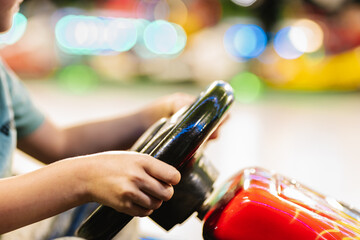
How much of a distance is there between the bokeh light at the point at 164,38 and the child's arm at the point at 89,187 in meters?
4.51

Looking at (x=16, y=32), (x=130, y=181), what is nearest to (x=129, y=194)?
(x=130, y=181)

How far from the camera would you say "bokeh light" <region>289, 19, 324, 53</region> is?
4566 millimetres

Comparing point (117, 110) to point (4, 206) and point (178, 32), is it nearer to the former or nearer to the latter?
point (178, 32)

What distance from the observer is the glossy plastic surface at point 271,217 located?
1.91 ft

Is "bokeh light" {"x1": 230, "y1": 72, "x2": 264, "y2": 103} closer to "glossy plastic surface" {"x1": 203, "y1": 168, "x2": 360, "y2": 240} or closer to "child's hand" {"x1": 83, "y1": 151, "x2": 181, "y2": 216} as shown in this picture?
"glossy plastic surface" {"x1": 203, "y1": 168, "x2": 360, "y2": 240}

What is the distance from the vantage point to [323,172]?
6.91 ft

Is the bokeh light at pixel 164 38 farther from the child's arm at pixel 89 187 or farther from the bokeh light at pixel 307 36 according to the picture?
the child's arm at pixel 89 187

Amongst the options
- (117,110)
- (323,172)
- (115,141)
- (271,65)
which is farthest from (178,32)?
(115,141)

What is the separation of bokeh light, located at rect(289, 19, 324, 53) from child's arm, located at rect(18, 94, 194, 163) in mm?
3886

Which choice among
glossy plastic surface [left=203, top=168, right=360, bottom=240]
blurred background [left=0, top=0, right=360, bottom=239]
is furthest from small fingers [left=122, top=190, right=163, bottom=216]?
blurred background [left=0, top=0, right=360, bottom=239]

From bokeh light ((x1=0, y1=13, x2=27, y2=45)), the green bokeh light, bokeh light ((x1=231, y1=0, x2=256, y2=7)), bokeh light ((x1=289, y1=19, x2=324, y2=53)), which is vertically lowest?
the green bokeh light

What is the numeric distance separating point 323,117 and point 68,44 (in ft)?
9.76

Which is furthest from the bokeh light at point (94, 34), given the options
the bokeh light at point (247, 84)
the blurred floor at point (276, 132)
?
the bokeh light at point (247, 84)

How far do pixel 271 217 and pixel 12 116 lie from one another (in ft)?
1.67
